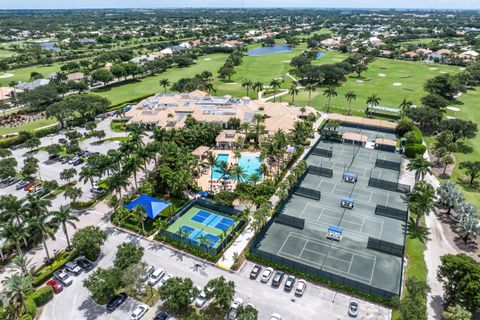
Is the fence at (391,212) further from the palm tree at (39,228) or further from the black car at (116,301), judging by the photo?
the palm tree at (39,228)

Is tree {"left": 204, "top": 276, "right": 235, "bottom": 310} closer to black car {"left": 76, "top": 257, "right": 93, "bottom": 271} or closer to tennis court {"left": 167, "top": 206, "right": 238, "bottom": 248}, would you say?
tennis court {"left": 167, "top": 206, "right": 238, "bottom": 248}

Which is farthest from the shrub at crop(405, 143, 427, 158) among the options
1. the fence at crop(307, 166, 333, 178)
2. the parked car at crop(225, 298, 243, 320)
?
the parked car at crop(225, 298, 243, 320)

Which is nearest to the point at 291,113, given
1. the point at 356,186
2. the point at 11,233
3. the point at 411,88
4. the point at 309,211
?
the point at 356,186

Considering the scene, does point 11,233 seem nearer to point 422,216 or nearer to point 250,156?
point 250,156

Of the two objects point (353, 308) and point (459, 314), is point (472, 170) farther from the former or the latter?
point (353, 308)

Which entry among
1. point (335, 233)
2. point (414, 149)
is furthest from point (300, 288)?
point (414, 149)

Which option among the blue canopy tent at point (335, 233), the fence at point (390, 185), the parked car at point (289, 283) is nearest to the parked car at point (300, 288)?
the parked car at point (289, 283)
